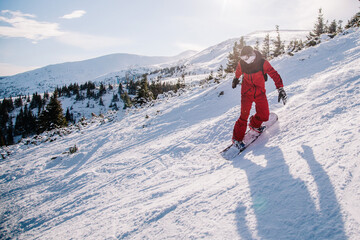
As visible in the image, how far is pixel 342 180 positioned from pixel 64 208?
447cm

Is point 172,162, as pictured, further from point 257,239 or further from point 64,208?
point 257,239

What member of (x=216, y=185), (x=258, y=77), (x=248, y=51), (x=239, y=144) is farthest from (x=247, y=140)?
(x=248, y=51)

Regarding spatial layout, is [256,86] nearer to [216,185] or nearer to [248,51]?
[248,51]

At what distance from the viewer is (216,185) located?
7.80ft

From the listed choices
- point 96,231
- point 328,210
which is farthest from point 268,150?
point 96,231

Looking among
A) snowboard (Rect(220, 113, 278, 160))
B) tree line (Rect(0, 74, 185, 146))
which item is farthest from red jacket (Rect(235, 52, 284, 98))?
tree line (Rect(0, 74, 185, 146))

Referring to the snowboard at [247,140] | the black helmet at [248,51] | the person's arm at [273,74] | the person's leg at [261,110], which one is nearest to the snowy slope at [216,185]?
the snowboard at [247,140]

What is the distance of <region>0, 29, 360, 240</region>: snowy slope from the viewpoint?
154 centimetres

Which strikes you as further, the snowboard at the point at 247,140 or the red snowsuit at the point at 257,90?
the red snowsuit at the point at 257,90

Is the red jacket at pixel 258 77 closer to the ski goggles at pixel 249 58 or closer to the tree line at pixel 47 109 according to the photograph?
the ski goggles at pixel 249 58

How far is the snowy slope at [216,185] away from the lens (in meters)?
1.54

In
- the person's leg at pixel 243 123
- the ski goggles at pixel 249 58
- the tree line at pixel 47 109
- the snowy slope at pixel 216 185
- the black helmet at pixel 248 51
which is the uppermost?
the tree line at pixel 47 109

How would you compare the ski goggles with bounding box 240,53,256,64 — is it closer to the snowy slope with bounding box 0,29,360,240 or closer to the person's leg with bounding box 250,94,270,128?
the person's leg with bounding box 250,94,270,128

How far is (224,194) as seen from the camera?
208 cm
